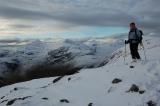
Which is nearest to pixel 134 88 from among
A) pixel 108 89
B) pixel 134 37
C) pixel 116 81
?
pixel 108 89

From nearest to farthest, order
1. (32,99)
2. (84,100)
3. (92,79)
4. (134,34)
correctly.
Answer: (84,100) < (32,99) < (92,79) < (134,34)

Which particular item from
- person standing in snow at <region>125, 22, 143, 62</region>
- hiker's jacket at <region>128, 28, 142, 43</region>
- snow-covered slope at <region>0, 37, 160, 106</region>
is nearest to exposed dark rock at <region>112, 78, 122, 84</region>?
snow-covered slope at <region>0, 37, 160, 106</region>

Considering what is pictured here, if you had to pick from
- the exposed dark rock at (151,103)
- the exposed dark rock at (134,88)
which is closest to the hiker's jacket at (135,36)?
the exposed dark rock at (134,88)

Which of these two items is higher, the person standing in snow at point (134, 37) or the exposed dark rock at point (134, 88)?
the person standing in snow at point (134, 37)

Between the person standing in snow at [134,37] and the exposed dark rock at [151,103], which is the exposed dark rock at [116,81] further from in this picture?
the person standing in snow at [134,37]

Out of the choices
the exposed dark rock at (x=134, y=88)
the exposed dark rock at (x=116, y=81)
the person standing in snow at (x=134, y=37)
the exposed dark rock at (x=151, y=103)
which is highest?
the person standing in snow at (x=134, y=37)

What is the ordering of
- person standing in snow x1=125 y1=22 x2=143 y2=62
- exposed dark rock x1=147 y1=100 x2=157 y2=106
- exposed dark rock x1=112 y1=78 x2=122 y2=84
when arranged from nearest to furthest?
1. exposed dark rock x1=147 y1=100 x2=157 y2=106
2. exposed dark rock x1=112 y1=78 x2=122 y2=84
3. person standing in snow x1=125 y1=22 x2=143 y2=62

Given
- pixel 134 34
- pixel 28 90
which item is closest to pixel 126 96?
pixel 134 34

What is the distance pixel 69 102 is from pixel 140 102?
5586 millimetres

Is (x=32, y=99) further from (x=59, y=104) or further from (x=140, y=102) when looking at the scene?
(x=140, y=102)

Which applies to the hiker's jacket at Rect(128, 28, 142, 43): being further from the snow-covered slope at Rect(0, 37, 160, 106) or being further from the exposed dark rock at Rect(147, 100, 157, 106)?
the exposed dark rock at Rect(147, 100, 157, 106)

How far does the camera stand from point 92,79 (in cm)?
2953

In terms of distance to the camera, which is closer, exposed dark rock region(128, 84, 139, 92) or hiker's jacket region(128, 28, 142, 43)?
exposed dark rock region(128, 84, 139, 92)

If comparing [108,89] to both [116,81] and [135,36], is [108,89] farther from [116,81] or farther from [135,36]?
[135,36]
